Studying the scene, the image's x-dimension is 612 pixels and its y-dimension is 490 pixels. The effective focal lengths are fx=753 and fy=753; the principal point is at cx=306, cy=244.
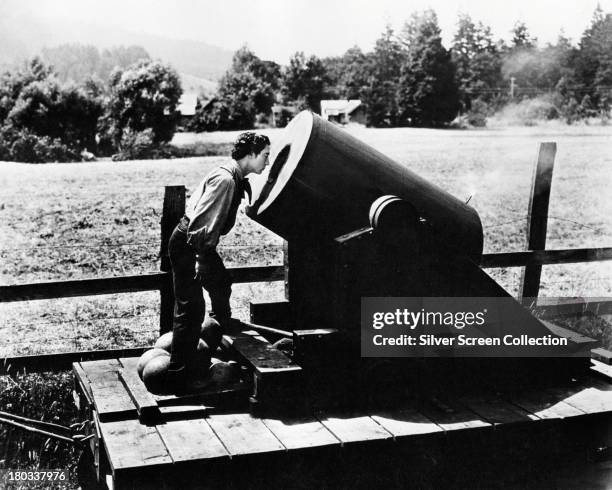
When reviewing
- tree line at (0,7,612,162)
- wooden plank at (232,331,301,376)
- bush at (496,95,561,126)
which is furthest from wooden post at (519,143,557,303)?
bush at (496,95,561,126)

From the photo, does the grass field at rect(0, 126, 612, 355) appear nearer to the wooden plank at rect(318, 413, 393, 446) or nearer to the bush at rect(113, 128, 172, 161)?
the bush at rect(113, 128, 172, 161)

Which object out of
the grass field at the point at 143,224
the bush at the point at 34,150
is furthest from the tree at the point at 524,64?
the bush at the point at 34,150

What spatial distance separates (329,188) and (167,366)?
1505 millimetres

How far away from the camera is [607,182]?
69.6ft

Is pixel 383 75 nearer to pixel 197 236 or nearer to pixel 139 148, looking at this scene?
pixel 139 148

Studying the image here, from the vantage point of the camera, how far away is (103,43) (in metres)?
53.0

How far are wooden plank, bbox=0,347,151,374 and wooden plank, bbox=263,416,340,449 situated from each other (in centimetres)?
174

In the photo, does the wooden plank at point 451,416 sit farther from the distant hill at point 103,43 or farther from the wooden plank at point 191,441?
the distant hill at point 103,43

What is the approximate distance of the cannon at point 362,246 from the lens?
4.72 m

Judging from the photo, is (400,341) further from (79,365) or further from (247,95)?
(247,95)

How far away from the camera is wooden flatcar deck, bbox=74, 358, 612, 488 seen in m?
3.95

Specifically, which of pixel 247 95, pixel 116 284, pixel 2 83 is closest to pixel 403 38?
pixel 247 95

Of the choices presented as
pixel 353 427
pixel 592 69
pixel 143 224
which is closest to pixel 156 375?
pixel 353 427

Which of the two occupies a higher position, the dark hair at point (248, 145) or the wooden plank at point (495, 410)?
the dark hair at point (248, 145)
